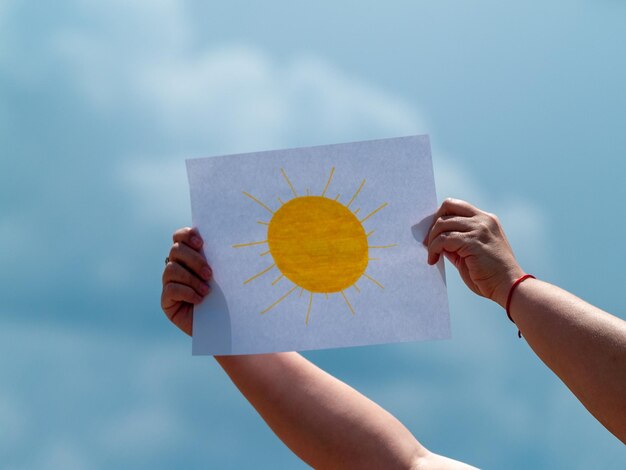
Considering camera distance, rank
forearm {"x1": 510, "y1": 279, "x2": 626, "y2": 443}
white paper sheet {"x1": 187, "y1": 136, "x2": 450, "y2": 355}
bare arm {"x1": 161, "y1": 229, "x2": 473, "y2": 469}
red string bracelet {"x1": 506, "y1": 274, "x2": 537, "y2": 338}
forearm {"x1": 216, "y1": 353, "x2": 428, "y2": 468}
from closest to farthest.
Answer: forearm {"x1": 510, "y1": 279, "x2": 626, "y2": 443} → red string bracelet {"x1": 506, "y1": 274, "x2": 537, "y2": 338} → white paper sheet {"x1": 187, "y1": 136, "x2": 450, "y2": 355} → bare arm {"x1": 161, "y1": 229, "x2": 473, "y2": 469} → forearm {"x1": 216, "y1": 353, "x2": 428, "y2": 468}

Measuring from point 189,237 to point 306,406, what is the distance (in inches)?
26.8

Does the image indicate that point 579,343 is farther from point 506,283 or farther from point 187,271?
point 187,271

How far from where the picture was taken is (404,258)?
6.59ft

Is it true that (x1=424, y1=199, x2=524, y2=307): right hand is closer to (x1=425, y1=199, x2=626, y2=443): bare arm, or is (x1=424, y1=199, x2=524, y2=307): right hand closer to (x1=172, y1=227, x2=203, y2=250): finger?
(x1=425, y1=199, x2=626, y2=443): bare arm

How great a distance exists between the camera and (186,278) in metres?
2.10

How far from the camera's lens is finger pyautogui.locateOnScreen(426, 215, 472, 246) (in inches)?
75.9

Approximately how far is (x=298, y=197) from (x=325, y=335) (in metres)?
0.41

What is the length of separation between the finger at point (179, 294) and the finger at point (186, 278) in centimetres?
1

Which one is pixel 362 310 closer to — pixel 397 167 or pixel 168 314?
pixel 397 167

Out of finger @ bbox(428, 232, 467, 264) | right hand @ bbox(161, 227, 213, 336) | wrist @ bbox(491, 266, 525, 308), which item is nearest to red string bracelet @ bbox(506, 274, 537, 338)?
wrist @ bbox(491, 266, 525, 308)

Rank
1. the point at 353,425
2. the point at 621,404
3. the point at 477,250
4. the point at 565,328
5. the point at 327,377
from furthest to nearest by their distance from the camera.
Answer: the point at 327,377 → the point at 353,425 → the point at 477,250 → the point at 565,328 → the point at 621,404

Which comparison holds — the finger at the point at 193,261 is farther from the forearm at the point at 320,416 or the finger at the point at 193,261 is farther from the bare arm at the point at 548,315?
the bare arm at the point at 548,315

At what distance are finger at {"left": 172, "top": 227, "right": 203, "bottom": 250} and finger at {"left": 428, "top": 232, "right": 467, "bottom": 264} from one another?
2.24ft

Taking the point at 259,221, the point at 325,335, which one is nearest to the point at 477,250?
the point at 325,335
